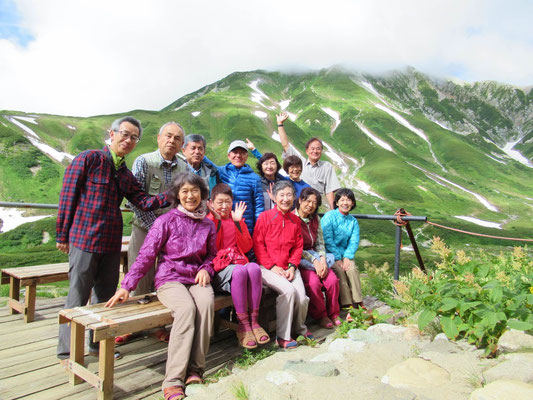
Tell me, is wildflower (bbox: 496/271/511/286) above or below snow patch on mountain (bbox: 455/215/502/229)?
above

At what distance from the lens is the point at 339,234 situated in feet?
18.0

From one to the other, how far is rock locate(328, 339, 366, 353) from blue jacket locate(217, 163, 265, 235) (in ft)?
6.44

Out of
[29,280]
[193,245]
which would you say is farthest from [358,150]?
[193,245]

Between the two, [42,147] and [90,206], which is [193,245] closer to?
[90,206]

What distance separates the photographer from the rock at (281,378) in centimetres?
294

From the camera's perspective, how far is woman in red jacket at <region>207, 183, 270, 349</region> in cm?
391

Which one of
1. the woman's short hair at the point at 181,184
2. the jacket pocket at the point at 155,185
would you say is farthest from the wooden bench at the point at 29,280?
the woman's short hair at the point at 181,184

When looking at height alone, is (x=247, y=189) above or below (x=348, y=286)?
above

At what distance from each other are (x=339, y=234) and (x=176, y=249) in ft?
8.37

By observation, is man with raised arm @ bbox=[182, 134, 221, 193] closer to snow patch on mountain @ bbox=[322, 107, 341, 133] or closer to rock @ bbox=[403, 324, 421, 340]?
rock @ bbox=[403, 324, 421, 340]

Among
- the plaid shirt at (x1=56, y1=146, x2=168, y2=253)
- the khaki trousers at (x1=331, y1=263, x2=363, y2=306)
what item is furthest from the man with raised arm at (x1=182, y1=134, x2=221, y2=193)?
the khaki trousers at (x1=331, y1=263, x2=363, y2=306)

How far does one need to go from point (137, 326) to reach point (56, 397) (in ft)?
2.82

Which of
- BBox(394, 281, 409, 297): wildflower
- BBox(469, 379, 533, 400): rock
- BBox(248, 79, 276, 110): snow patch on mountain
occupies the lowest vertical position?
BBox(469, 379, 533, 400): rock

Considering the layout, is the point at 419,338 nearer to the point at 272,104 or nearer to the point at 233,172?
the point at 233,172
